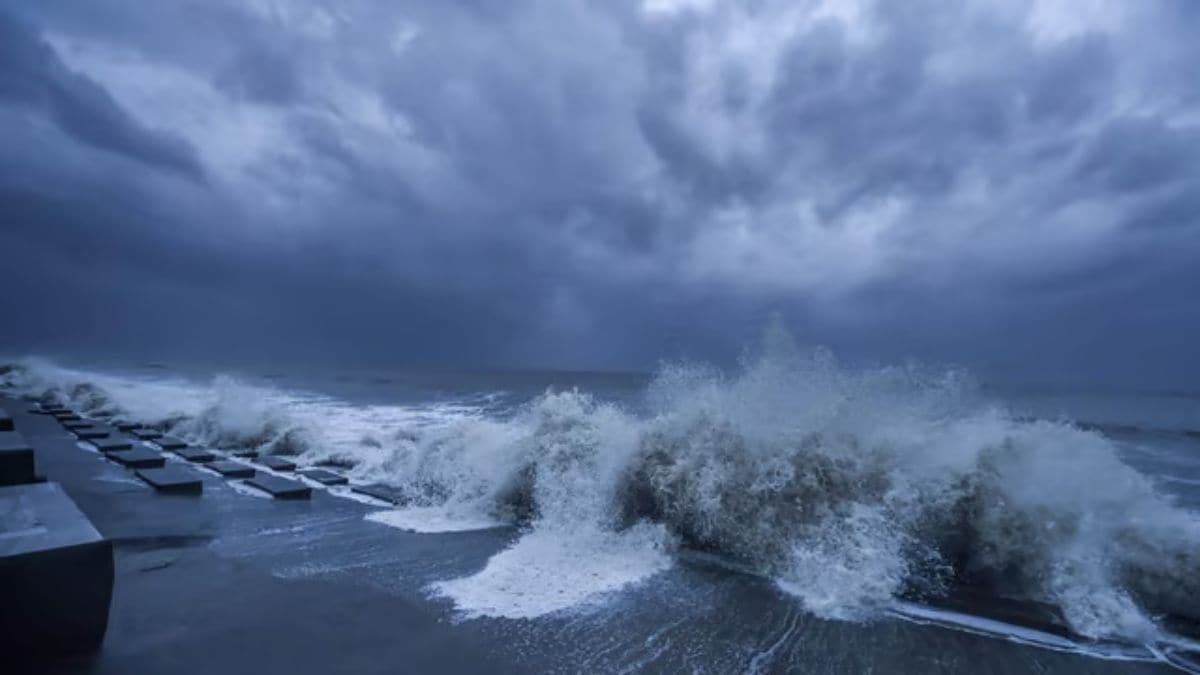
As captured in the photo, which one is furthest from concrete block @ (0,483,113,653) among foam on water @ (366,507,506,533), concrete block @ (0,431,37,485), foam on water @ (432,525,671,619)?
foam on water @ (366,507,506,533)

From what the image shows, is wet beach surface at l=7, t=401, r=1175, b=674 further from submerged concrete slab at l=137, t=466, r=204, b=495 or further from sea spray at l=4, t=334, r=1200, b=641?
submerged concrete slab at l=137, t=466, r=204, b=495

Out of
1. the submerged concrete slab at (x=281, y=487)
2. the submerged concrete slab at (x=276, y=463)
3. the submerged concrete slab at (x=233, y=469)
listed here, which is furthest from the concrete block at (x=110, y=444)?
the submerged concrete slab at (x=281, y=487)

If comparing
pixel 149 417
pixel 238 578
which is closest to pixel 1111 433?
pixel 238 578

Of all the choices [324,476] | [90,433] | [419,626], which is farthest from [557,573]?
[90,433]

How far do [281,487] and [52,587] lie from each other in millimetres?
5276

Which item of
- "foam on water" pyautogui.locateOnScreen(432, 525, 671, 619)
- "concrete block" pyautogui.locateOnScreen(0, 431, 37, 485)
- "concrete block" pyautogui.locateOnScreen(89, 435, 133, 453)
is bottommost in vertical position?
"foam on water" pyautogui.locateOnScreen(432, 525, 671, 619)

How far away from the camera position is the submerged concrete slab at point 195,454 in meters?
10.3

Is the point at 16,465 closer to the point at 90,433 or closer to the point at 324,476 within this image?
the point at 324,476

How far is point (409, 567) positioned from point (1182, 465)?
20776 mm

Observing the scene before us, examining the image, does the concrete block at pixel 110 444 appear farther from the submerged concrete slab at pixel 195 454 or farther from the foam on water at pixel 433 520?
the foam on water at pixel 433 520

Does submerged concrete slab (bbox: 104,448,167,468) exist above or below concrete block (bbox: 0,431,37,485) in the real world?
below

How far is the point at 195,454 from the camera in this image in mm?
10500

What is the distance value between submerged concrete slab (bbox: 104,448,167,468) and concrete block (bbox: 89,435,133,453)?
40cm

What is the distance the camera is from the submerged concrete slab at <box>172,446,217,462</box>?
33.7 ft
